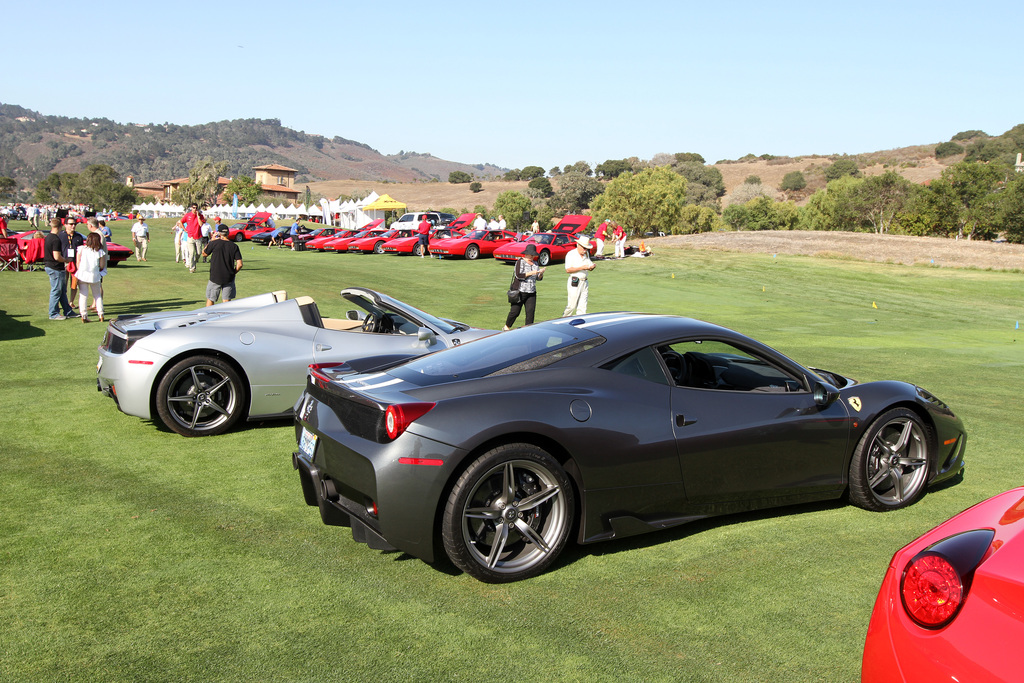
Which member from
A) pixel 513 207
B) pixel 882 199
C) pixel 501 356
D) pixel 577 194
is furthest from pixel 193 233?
pixel 577 194

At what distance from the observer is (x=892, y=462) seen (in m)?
5.17

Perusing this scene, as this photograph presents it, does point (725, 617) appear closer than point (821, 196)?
Yes

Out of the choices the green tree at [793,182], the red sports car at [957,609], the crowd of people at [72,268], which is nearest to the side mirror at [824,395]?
the red sports car at [957,609]

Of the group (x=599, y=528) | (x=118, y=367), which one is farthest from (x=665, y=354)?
(x=118, y=367)

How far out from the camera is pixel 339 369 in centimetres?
489

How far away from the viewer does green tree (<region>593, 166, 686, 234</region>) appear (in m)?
73.8

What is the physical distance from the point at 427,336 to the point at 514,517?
2.81 meters

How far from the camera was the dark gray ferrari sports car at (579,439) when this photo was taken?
388cm

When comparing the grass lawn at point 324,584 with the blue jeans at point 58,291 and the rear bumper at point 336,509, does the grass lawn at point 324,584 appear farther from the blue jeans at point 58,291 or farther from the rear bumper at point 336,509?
the blue jeans at point 58,291

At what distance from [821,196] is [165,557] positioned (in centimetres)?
8534

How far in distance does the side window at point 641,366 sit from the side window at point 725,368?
0.24m

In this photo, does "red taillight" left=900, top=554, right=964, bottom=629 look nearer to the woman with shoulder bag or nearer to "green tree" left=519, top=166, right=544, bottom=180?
the woman with shoulder bag

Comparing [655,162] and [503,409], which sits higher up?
[655,162]

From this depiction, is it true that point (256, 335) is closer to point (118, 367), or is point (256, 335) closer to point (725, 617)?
point (118, 367)
